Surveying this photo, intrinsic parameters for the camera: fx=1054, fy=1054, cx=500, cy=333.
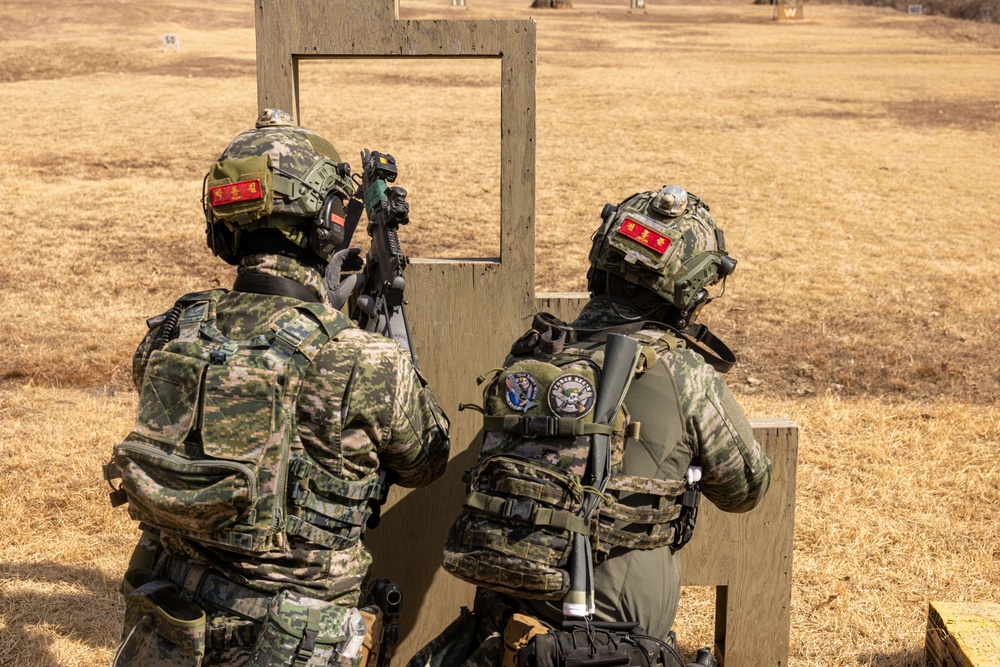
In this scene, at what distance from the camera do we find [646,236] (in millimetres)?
3361

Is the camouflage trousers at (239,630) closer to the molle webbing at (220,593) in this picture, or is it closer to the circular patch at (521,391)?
the molle webbing at (220,593)

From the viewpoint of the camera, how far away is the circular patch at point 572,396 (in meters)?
3.11

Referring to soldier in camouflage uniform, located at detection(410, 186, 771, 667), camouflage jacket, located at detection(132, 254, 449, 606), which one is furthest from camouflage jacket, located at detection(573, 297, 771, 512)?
camouflage jacket, located at detection(132, 254, 449, 606)

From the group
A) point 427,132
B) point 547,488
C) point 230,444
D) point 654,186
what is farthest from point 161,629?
point 427,132

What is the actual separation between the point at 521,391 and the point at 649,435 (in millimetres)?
414

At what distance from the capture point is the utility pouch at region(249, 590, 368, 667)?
311 cm

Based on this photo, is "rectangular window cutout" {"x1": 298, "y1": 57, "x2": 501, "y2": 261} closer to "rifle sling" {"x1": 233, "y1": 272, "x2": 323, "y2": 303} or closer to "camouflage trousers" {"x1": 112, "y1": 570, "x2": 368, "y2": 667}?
"rifle sling" {"x1": 233, "y1": 272, "x2": 323, "y2": 303}

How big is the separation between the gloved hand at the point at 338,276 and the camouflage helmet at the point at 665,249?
903 millimetres

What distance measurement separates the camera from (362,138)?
56.8ft

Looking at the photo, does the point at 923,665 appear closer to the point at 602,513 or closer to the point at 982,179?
the point at 602,513

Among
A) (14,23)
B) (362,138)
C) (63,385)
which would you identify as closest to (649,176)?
(362,138)

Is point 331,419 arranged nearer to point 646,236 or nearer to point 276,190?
point 276,190

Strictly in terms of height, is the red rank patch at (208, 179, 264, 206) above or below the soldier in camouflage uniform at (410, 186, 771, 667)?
above

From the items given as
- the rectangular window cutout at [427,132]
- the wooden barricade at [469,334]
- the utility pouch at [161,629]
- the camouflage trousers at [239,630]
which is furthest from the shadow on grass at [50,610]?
the rectangular window cutout at [427,132]
